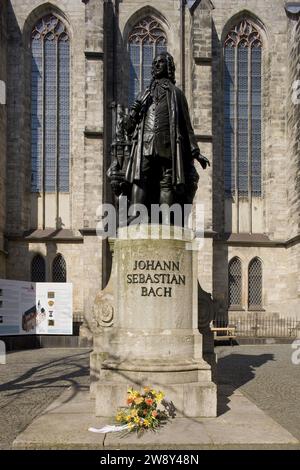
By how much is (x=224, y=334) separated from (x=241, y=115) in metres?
10.8

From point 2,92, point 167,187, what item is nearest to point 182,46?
point 2,92

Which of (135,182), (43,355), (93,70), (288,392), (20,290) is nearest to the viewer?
(135,182)

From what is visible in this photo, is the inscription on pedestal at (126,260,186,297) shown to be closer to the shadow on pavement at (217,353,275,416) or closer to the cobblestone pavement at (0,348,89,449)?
the shadow on pavement at (217,353,275,416)

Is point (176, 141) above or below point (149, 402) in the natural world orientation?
above

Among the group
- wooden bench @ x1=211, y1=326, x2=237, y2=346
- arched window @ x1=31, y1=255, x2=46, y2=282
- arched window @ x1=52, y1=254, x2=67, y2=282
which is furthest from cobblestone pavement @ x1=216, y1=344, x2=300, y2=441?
arched window @ x1=31, y1=255, x2=46, y2=282

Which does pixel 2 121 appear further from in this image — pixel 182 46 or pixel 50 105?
pixel 182 46

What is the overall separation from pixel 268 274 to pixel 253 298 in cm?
136

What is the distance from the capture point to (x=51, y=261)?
75.4 ft

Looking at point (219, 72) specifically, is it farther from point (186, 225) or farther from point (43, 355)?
point (186, 225)

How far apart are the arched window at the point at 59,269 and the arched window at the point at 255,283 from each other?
877cm

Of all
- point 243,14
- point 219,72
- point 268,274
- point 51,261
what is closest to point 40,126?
point 51,261

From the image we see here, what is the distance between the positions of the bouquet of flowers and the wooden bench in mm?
12953

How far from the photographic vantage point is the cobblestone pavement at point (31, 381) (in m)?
6.58

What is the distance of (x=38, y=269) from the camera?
2312cm
